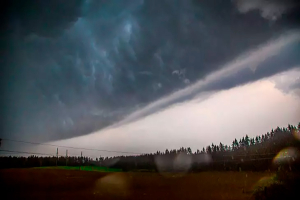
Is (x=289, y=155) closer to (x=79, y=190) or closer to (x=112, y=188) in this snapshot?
(x=112, y=188)

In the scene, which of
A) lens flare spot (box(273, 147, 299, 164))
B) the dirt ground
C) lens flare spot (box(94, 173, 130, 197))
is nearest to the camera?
lens flare spot (box(273, 147, 299, 164))

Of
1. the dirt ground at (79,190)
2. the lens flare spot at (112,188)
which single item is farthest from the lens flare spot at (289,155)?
the lens flare spot at (112,188)

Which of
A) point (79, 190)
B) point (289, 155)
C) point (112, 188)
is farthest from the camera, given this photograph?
point (112, 188)

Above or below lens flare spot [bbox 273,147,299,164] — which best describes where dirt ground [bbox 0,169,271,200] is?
below

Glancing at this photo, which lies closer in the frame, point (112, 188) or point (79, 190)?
point (79, 190)

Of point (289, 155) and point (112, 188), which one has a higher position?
point (289, 155)

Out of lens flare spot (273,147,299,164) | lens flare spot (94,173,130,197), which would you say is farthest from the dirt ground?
lens flare spot (273,147,299,164)

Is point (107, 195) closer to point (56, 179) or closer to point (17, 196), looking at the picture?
point (17, 196)

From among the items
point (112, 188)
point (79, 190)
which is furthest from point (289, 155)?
point (79, 190)

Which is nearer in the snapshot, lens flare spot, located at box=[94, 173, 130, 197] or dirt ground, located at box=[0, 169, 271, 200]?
dirt ground, located at box=[0, 169, 271, 200]

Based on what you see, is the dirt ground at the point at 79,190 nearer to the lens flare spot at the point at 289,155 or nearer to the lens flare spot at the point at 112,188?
the lens flare spot at the point at 112,188

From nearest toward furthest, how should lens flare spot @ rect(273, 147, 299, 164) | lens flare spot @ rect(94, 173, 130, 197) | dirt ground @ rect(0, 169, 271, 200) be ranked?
lens flare spot @ rect(273, 147, 299, 164) → dirt ground @ rect(0, 169, 271, 200) → lens flare spot @ rect(94, 173, 130, 197)

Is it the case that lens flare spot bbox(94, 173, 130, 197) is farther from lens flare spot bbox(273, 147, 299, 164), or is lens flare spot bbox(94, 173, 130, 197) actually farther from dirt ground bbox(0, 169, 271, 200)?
lens flare spot bbox(273, 147, 299, 164)

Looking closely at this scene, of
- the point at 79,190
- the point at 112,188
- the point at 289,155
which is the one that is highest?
the point at 289,155
